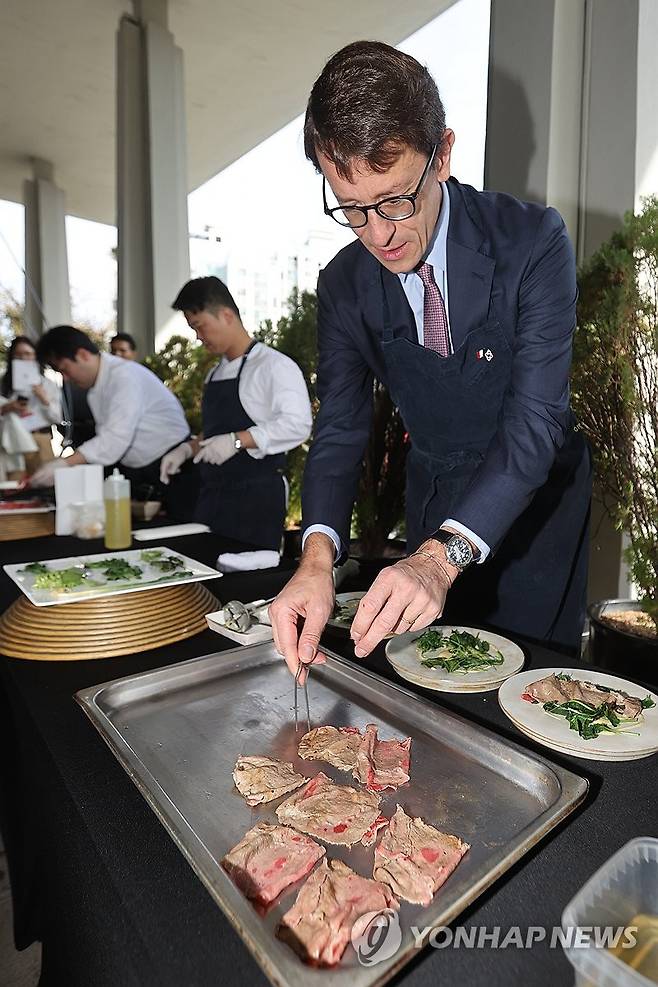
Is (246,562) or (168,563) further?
(246,562)

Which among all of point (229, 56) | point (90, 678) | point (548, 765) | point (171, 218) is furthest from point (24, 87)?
point (548, 765)

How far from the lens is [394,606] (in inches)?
35.6

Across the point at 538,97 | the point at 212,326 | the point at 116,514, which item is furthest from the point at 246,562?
the point at 538,97

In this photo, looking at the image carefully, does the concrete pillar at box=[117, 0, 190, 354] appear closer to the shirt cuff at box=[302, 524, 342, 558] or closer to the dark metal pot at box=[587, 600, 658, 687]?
the dark metal pot at box=[587, 600, 658, 687]

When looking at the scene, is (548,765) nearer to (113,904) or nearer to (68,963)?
(113,904)

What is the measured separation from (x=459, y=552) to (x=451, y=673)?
196mm

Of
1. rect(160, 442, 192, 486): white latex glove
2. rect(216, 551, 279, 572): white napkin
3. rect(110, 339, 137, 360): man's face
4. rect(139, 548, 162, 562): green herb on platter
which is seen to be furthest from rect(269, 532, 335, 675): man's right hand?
rect(110, 339, 137, 360): man's face

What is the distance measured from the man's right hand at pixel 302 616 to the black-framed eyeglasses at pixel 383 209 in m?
0.61

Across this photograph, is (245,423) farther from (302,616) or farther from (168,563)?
(302,616)

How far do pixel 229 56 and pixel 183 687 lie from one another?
713cm

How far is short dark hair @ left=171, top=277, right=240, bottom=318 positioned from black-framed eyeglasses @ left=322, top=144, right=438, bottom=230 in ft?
5.81

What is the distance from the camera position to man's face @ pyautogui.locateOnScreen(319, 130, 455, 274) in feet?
3.33

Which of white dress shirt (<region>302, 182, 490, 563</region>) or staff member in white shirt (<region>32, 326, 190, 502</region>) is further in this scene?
staff member in white shirt (<region>32, 326, 190, 502</region>)

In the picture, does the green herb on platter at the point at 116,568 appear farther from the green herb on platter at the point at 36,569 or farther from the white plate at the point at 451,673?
the white plate at the point at 451,673
